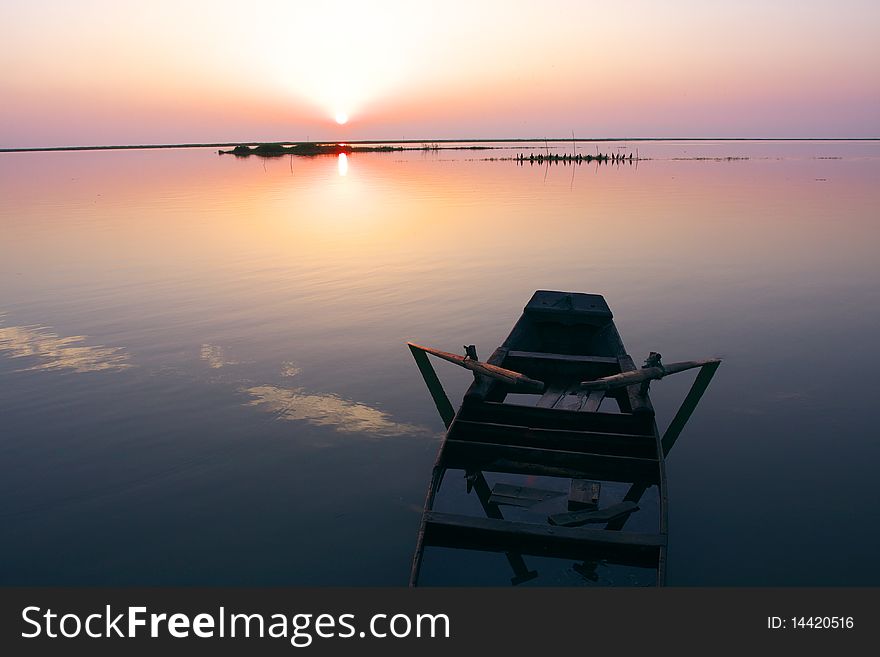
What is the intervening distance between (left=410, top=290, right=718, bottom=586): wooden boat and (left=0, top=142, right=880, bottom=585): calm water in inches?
26.7

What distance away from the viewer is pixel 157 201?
45.2m

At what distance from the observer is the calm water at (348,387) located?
25.2ft

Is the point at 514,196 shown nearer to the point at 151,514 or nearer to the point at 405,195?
the point at 405,195

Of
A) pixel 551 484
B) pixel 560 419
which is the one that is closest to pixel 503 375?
pixel 560 419

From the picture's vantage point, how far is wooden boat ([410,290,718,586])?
6.43 meters

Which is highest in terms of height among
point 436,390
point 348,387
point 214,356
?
point 436,390

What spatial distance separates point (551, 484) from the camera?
8719mm

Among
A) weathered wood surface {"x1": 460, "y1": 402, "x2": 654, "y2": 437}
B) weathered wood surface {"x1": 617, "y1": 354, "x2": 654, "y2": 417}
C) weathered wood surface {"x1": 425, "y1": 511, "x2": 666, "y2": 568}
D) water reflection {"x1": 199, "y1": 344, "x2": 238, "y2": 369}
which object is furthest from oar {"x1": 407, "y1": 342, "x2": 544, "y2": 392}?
water reflection {"x1": 199, "y1": 344, "x2": 238, "y2": 369}

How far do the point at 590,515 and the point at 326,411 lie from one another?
5541 mm

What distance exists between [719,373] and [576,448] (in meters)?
5.99

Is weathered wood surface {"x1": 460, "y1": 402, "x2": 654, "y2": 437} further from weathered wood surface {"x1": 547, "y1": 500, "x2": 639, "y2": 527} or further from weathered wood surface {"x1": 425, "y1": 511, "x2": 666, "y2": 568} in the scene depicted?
weathered wood surface {"x1": 425, "y1": 511, "x2": 666, "y2": 568}

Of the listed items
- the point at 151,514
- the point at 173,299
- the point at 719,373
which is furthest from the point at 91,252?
the point at 719,373

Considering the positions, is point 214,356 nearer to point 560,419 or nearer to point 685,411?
point 560,419

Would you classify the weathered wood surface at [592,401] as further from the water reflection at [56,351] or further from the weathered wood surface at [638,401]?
the water reflection at [56,351]
